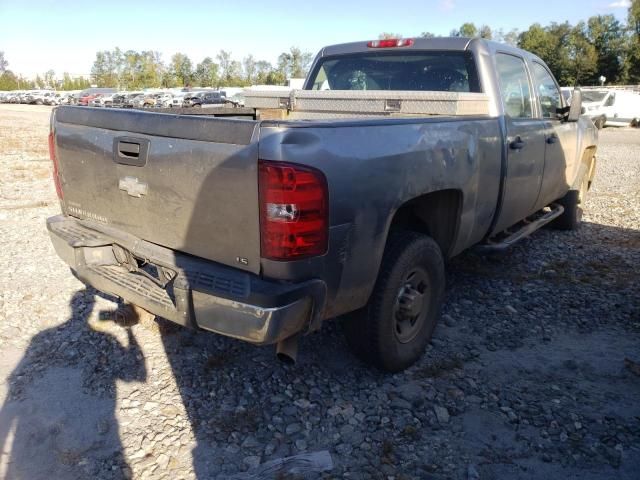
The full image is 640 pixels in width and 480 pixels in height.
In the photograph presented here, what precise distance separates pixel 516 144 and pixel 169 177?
266 centimetres

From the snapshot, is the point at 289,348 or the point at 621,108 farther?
the point at 621,108

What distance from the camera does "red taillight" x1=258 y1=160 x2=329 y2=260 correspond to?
2.25m

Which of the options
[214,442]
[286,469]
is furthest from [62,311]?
[286,469]

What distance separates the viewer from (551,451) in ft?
8.62

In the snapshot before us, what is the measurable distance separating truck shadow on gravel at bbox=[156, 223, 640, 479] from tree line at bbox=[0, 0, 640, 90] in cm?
4144

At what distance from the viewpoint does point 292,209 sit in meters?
2.29

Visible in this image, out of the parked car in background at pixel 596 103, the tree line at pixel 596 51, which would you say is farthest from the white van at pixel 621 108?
the tree line at pixel 596 51

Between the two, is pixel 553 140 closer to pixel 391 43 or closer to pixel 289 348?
pixel 391 43

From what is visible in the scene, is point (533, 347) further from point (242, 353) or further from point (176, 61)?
point (176, 61)

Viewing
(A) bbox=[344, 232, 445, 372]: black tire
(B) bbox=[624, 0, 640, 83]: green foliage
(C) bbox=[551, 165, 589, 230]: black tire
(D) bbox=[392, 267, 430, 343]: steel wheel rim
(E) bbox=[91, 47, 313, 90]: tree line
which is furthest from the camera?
(E) bbox=[91, 47, 313, 90]: tree line

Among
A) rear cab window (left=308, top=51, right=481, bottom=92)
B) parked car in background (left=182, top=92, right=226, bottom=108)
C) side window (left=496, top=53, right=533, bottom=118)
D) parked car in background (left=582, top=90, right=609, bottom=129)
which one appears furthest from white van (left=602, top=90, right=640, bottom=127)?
rear cab window (left=308, top=51, right=481, bottom=92)

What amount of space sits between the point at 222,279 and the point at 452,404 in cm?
151

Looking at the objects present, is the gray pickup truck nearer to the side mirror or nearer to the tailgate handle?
the tailgate handle

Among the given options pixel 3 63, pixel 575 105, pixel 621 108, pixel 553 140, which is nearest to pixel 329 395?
pixel 553 140
